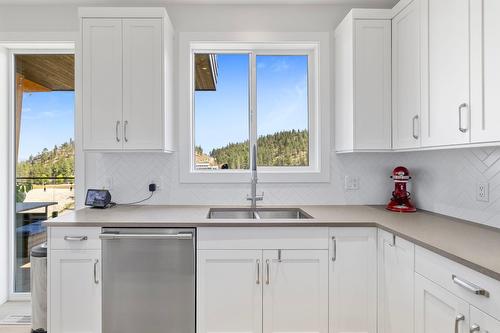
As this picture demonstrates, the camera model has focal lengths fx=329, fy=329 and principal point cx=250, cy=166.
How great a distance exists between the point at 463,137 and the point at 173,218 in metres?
1.72

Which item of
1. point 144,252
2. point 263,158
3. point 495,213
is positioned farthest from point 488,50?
point 144,252

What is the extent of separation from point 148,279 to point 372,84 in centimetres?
205

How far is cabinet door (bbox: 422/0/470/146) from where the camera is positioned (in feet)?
5.32

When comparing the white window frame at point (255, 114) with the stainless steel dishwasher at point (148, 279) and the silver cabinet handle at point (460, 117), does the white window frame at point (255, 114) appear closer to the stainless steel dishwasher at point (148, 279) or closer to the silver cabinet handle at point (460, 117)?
the stainless steel dishwasher at point (148, 279)

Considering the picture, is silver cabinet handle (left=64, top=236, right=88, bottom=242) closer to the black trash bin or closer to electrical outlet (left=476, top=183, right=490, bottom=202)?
the black trash bin

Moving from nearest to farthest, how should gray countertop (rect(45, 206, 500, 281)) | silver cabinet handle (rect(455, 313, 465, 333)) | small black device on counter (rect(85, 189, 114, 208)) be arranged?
1. silver cabinet handle (rect(455, 313, 465, 333))
2. gray countertop (rect(45, 206, 500, 281))
3. small black device on counter (rect(85, 189, 114, 208))

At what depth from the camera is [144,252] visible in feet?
6.73

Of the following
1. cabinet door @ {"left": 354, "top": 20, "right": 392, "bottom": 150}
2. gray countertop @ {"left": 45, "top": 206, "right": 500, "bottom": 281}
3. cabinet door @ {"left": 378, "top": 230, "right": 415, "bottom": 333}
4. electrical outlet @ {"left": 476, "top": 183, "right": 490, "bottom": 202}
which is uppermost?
cabinet door @ {"left": 354, "top": 20, "right": 392, "bottom": 150}

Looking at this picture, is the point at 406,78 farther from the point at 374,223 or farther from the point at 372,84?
the point at 374,223

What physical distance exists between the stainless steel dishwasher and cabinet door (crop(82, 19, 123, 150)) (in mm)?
771

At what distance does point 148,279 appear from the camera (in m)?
2.05

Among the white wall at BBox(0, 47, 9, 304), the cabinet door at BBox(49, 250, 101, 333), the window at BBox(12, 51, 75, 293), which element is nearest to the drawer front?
the cabinet door at BBox(49, 250, 101, 333)

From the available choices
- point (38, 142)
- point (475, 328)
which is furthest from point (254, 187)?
point (38, 142)

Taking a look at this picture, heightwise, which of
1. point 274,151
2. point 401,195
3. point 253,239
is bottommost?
point 253,239
